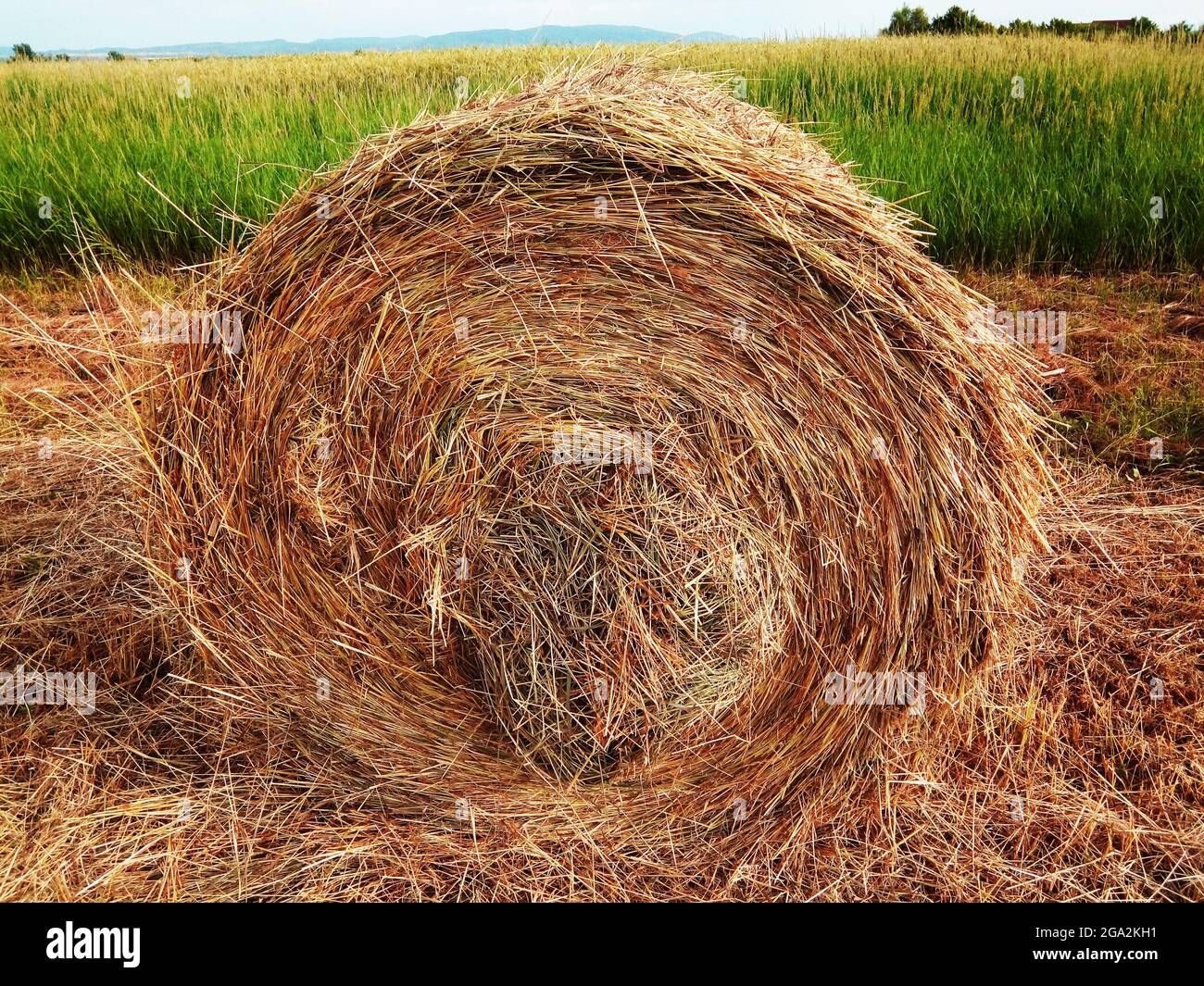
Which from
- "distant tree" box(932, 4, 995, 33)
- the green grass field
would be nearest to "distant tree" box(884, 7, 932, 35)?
"distant tree" box(932, 4, 995, 33)

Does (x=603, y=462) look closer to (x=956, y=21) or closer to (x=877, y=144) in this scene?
(x=877, y=144)

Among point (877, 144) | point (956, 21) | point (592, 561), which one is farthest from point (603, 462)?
point (956, 21)

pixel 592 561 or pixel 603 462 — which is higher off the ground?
pixel 603 462

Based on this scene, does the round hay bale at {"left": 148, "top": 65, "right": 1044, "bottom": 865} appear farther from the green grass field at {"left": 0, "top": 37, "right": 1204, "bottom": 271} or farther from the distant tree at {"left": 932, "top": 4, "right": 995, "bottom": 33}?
the distant tree at {"left": 932, "top": 4, "right": 995, "bottom": 33}

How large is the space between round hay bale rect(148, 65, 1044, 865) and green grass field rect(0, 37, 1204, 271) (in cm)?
215

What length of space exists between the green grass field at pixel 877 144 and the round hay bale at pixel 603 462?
7.05 feet

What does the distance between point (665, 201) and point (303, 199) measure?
3.03 ft

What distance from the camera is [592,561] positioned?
7.97ft

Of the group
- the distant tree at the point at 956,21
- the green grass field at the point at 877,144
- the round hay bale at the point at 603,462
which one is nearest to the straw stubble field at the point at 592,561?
the round hay bale at the point at 603,462

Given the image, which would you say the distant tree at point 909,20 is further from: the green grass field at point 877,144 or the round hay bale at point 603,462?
the round hay bale at point 603,462

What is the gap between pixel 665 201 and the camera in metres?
2.31

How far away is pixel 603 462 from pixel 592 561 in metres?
0.25

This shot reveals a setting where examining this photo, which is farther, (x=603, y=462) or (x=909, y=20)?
(x=909, y=20)

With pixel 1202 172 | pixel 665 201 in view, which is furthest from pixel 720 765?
pixel 1202 172
